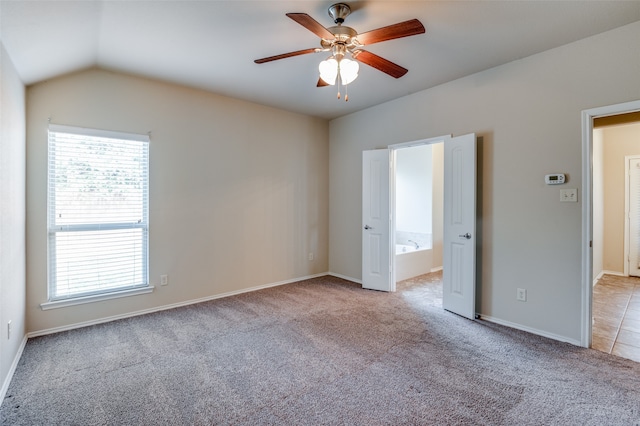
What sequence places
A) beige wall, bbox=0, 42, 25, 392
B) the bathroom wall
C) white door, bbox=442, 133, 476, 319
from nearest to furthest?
beige wall, bbox=0, 42, 25, 392 < white door, bbox=442, 133, 476, 319 < the bathroom wall

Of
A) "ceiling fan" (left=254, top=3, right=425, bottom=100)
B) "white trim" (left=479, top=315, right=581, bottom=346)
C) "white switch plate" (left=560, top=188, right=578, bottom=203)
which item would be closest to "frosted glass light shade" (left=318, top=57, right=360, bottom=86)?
"ceiling fan" (left=254, top=3, right=425, bottom=100)

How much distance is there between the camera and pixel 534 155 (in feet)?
9.77

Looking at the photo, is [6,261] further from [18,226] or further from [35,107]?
[35,107]

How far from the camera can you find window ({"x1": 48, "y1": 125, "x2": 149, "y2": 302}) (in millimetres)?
3016

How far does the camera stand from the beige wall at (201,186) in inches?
A: 116

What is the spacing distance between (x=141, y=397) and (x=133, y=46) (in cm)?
286

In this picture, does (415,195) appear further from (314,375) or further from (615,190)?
(314,375)

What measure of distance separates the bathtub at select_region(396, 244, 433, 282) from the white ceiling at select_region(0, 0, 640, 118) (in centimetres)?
276

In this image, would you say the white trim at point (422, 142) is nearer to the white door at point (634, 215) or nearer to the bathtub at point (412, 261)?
the bathtub at point (412, 261)

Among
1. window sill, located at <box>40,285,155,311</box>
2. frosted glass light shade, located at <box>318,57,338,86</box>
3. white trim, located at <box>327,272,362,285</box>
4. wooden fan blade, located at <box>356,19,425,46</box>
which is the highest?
wooden fan blade, located at <box>356,19,425,46</box>

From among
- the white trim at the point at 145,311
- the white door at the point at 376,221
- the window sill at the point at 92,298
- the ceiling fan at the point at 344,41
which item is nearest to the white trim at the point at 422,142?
the white door at the point at 376,221

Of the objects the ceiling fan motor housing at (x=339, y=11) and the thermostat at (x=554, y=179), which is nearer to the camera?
the ceiling fan motor housing at (x=339, y=11)

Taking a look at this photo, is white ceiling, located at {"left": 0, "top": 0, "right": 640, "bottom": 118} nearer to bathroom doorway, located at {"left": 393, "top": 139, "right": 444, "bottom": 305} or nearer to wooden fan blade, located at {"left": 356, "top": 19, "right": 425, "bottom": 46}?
wooden fan blade, located at {"left": 356, "top": 19, "right": 425, "bottom": 46}

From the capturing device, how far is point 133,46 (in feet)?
8.93
